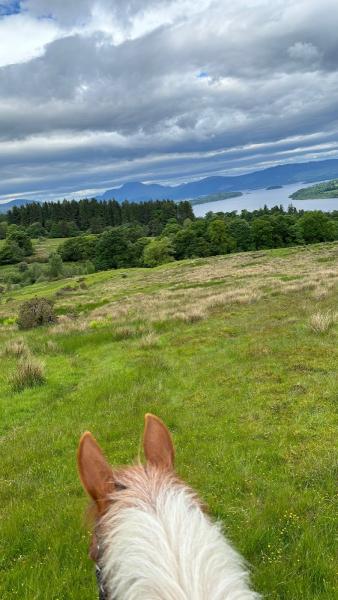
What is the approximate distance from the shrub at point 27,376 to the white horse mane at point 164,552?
9155 mm

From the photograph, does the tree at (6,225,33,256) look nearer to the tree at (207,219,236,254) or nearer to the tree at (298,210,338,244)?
the tree at (207,219,236,254)

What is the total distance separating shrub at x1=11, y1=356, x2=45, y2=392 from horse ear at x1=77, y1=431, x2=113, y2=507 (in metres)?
8.88

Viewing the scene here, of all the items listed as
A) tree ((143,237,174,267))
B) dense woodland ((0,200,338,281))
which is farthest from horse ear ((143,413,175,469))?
tree ((143,237,174,267))

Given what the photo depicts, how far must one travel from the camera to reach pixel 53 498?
5.38 meters

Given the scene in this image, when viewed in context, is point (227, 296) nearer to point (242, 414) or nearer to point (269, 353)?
point (269, 353)

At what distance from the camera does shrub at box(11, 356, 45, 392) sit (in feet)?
34.3

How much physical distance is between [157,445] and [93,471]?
39 centimetres

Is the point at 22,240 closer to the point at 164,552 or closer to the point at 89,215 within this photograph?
the point at 89,215

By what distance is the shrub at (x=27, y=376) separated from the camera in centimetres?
1045

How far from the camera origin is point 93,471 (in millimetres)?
2111

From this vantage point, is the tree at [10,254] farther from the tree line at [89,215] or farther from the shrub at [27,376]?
the shrub at [27,376]

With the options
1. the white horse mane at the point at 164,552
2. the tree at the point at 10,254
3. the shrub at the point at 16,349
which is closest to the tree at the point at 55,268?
the tree at the point at 10,254

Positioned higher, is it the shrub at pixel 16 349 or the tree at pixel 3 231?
the tree at pixel 3 231

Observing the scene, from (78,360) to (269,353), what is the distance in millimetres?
5689
